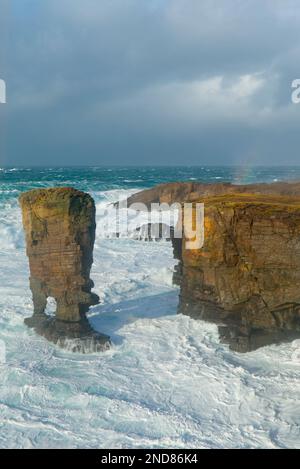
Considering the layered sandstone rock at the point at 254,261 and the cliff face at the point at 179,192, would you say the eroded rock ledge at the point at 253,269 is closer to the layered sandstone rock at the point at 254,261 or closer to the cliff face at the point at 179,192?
the layered sandstone rock at the point at 254,261

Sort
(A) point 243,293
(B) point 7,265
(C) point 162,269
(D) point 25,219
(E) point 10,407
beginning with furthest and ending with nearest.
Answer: (B) point 7,265 < (C) point 162,269 < (D) point 25,219 < (A) point 243,293 < (E) point 10,407

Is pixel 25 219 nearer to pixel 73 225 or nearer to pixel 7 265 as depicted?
pixel 73 225

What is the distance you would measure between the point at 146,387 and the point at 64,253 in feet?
11.1

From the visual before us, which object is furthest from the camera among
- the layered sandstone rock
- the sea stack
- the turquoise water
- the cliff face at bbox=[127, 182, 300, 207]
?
the turquoise water

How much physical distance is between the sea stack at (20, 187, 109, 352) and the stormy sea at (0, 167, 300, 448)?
45cm

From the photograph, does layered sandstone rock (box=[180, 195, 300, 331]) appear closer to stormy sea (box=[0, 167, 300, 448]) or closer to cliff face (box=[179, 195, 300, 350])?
cliff face (box=[179, 195, 300, 350])

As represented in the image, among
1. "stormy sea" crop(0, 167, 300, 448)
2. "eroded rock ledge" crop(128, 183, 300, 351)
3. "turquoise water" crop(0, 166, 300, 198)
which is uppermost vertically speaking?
"turquoise water" crop(0, 166, 300, 198)

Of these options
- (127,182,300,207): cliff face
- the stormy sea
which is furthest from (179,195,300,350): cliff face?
(127,182,300,207): cliff face

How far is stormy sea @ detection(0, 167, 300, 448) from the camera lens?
21.4ft

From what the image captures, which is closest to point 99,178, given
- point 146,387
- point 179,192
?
point 179,192

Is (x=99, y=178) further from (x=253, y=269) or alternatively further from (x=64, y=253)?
(x=253, y=269)
